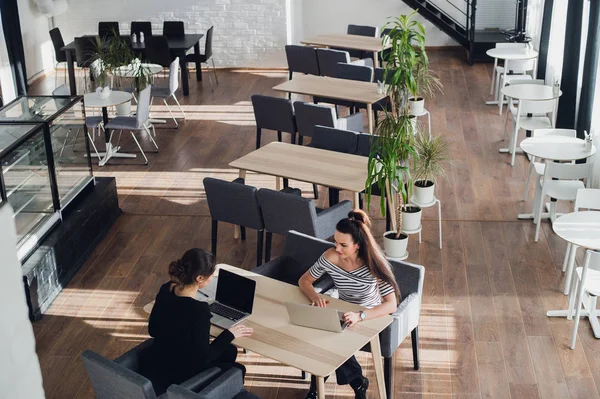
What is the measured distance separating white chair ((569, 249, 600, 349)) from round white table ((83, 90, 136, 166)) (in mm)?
5367

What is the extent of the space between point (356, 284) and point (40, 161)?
9.88 feet

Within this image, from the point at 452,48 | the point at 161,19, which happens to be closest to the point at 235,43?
the point at 161,19

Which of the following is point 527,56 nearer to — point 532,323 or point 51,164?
point 532,323

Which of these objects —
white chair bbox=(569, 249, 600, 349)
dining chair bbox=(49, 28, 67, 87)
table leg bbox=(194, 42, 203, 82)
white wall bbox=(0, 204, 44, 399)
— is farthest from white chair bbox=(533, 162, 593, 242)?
dining chair bbox=(49, 28, 67, 87)

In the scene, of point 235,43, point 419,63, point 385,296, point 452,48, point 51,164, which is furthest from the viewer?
point 452,48

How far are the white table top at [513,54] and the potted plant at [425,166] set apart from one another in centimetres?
381

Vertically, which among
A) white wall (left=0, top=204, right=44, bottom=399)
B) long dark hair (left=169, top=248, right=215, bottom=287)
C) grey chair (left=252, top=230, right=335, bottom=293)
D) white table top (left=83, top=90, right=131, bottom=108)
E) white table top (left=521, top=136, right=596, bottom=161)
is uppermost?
white wall (left=0, top=204, right=44, bottom=399)

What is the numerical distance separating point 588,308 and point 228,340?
279 cm

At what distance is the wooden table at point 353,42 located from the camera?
10227 millimetres

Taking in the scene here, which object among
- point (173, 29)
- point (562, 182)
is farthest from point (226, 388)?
point (173, 29)

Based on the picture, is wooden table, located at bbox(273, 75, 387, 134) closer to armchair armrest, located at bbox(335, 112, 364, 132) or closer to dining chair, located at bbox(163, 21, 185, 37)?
armchair armrest, located at bbox(335, 112, 364, 132)

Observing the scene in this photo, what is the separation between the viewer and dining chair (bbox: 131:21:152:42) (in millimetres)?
11930

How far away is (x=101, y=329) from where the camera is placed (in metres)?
5.26

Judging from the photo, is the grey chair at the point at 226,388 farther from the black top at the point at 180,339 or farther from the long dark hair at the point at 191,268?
the long dark hair at the point at 191,268
